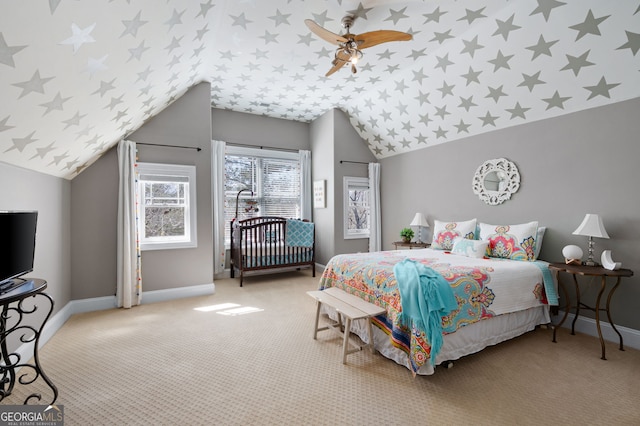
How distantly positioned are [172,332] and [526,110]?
14.3 ft

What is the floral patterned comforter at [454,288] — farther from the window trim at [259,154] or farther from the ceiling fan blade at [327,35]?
the window trim at [259,154]

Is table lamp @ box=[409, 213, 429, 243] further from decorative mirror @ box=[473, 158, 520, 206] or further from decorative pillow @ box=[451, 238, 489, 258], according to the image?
decorative pillow @ box=[451, 238, 489, 258]

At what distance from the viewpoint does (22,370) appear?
6.75 feet

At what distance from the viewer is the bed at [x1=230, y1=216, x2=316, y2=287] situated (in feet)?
14.3

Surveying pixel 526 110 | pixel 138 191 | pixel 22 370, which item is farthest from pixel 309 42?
pixel 22 370

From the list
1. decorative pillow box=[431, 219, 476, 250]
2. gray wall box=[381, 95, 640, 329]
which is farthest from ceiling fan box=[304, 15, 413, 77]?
decorative pillow box=[431, 219, 476, 250]

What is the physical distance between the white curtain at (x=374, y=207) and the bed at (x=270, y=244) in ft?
4.04

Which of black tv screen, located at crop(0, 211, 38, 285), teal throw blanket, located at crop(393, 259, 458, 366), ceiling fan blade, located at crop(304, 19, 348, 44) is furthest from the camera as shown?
ceiling fan blade, located at crop(304, 19, 348, 44)

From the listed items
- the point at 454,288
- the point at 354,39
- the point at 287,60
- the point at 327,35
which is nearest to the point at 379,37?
the point at 354,39

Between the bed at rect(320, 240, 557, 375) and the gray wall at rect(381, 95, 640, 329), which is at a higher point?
the gray wall at rect(381, 95, 640, 329)

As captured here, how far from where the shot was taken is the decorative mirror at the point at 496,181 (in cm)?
336

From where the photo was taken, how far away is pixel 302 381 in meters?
1.95

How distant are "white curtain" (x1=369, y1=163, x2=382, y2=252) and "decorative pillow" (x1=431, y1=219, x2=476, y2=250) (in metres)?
1.52

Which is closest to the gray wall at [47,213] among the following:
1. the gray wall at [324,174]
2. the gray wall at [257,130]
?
the gray wall at [257,130]
